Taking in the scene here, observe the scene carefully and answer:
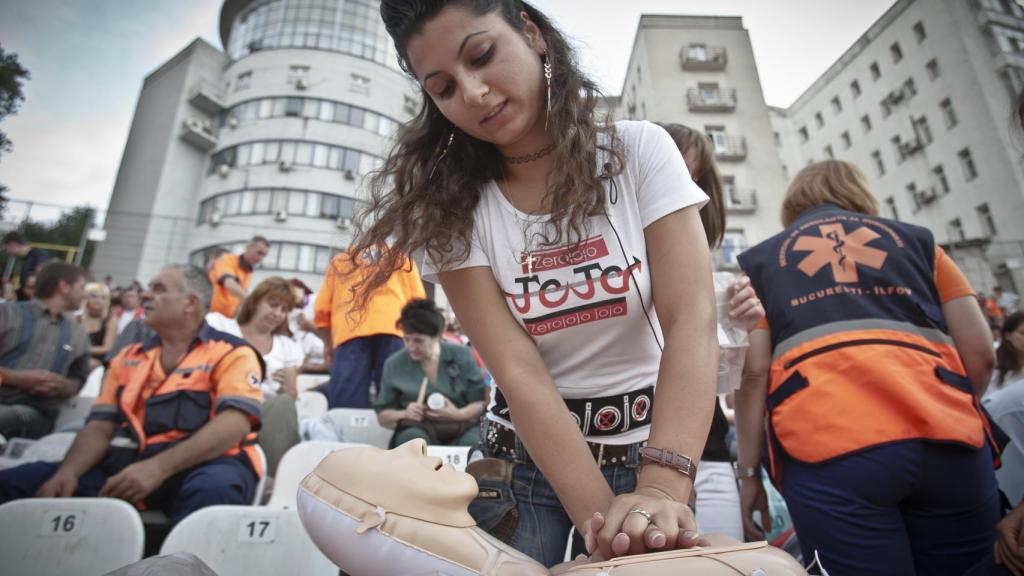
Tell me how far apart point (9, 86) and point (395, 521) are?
617 centimetres

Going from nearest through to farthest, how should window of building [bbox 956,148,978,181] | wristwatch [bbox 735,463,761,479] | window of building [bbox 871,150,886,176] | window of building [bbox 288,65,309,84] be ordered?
wristwatch [bbox 735,463,761,479], window of building [bbox 956,148,978,181], window of building [bbox 871,150,886,176], window of building [bbox 288,65,309,84]

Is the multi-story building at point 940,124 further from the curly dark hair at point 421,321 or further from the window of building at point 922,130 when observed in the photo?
the curly dark hair at point 421,321

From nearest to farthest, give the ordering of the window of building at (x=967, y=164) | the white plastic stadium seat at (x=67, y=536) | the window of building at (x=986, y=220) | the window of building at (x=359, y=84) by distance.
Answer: the white plastic stadium seat at (x=67, y=536), the window of building at (x=986, y=220), the window of building at (x=967, y=164), the window of building at (x=359, y=84)

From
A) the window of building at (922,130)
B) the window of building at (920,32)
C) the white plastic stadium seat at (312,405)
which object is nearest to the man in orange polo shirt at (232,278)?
the white plastic stadium seat at (312,405)

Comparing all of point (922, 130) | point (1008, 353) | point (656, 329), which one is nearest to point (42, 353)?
point (656, 329)

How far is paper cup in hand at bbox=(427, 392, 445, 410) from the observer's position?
11.1 feet

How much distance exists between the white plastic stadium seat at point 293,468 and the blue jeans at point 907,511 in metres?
2.01

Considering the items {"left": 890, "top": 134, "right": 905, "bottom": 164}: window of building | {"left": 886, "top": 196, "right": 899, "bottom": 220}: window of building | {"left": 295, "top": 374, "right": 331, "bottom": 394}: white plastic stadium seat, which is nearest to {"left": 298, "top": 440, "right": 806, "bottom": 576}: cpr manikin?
{"left": 295, "top": 374, "right": 331, "bottom": 394}: white plastic stadium seat

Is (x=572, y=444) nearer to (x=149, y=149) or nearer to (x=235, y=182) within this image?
(x=235, y=182)

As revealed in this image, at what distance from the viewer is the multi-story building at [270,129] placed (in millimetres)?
22469

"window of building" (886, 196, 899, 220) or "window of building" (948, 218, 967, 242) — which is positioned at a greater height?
"window of building" (886, 196, 899, 220)

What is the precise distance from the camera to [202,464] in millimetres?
2299

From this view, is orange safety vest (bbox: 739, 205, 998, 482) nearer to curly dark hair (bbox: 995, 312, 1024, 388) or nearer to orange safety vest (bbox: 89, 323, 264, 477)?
orange safety vest (bbox: 89, 323, 264, 477)

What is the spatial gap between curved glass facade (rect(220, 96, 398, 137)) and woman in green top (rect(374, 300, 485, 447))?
72.5 feet
